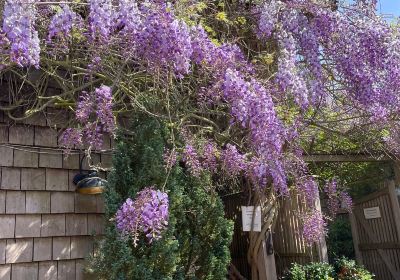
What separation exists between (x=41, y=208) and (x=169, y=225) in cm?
124

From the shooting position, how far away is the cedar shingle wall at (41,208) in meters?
3.99

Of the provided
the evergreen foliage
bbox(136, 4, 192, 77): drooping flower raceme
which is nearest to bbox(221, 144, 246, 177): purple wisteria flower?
the evergreen foliage

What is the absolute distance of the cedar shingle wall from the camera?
157 inches

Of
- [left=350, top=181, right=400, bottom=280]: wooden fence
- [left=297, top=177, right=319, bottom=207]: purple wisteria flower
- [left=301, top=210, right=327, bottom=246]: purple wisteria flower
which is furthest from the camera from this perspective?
[left=350, top=181, right=400, bottom=280]: wooden fence

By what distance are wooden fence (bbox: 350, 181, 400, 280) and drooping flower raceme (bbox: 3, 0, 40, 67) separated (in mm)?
4750

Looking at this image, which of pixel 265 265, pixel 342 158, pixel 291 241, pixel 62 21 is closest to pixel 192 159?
pixel 62 21

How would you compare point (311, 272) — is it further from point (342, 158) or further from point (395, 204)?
point (395, 204)

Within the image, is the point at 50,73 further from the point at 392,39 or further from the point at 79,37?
the point at 392,39

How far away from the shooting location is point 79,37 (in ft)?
12.4

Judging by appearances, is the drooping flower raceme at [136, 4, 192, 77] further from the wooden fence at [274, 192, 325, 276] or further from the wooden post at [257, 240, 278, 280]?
the wooden fence at [274, 192, 325, 276]

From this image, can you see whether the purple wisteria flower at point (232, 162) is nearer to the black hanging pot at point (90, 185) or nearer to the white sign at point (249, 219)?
the white sign at point (249, 219)

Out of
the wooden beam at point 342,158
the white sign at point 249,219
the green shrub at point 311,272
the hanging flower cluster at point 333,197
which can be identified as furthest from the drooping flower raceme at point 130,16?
the wooden beam at point 342,158

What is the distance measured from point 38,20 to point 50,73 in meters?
0.44

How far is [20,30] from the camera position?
3066 mm
